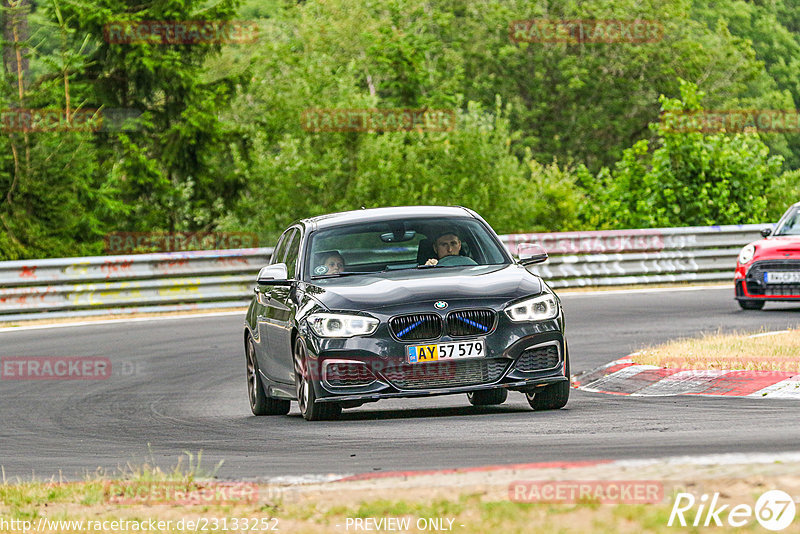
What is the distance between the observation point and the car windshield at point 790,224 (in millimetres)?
20125

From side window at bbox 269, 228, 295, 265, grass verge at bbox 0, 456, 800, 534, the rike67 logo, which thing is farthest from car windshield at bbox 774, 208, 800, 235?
the rike67 logo

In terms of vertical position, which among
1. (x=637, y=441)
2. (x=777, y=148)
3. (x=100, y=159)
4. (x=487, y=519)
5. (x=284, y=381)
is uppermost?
(x=487, y=519)

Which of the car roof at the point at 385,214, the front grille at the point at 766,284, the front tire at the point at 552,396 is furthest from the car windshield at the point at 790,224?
the front tire at the point at 552,396

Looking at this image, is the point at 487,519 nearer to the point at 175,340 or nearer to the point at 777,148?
the point at 175,340

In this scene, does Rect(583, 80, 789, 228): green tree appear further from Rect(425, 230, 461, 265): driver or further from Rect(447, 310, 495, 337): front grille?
Rect(447, 310, 495, 337): front grille

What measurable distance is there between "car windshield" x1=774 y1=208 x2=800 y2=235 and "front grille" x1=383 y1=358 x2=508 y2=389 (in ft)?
36.8

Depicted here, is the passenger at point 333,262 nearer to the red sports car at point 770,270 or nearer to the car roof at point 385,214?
the car roof at point 385,214

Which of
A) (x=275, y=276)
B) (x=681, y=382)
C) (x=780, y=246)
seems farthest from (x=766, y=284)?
(x=275, y=276)

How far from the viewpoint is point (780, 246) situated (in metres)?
19.5

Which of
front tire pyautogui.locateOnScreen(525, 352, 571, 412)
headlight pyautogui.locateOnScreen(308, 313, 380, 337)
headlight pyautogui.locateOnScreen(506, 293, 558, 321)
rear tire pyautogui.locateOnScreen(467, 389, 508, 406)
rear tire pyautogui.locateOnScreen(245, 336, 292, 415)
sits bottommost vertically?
rear tire pyautogui.locateOnScreen(245, 336, 292, 415)

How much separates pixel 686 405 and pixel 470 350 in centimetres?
168

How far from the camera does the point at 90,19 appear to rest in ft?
110

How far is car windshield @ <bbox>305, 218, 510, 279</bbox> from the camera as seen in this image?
11109 mm

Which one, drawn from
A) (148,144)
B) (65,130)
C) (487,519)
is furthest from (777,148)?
(487,519)
